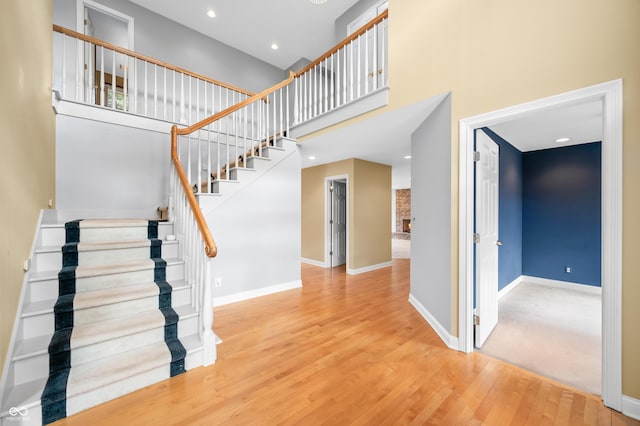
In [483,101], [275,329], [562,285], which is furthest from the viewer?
[562,285]

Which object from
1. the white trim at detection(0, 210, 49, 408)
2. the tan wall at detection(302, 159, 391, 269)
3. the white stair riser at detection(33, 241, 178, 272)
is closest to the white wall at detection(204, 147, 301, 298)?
the white stair riser at detection(33, 241, 178, 272)

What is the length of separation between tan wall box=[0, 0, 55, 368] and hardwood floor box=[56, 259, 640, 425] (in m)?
0.99

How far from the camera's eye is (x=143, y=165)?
3.82m

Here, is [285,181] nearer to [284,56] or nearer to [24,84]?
[24,84]

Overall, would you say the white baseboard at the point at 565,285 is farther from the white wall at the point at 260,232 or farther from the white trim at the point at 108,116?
the white trim at the point at 108,116

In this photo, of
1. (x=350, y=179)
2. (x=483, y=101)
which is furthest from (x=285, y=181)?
(x=483, y=101)

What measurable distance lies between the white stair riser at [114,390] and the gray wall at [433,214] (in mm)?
2524

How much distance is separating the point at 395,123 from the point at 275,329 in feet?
9.41

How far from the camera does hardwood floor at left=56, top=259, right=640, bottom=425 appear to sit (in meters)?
1.55

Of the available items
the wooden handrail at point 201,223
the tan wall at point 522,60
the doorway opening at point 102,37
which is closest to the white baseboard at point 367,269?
the tan wall at point 522,60

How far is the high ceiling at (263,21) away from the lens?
167 inches

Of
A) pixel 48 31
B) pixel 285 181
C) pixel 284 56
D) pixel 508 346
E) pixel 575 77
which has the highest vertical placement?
pixel 284 56

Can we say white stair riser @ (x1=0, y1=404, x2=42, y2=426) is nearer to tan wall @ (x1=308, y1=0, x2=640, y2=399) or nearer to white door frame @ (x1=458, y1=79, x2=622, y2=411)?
tan wall @ (x1=308, y1=0, x2=640, y2=399)

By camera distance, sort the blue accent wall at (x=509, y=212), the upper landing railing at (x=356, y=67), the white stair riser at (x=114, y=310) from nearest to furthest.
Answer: the white stair riser at (x=114, y=310) → the upper landing railing at (x=356, y=67) → the blue accent wall at (x=509, y=212)
